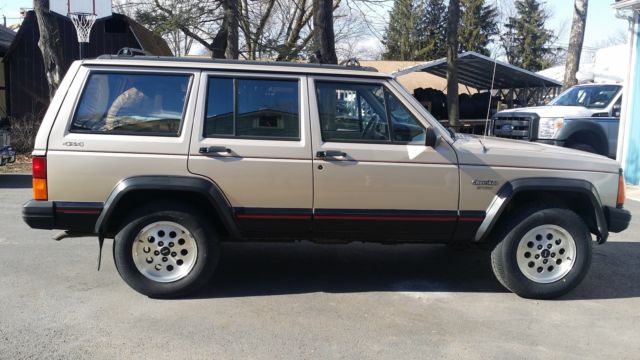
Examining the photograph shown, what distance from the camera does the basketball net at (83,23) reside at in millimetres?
13258

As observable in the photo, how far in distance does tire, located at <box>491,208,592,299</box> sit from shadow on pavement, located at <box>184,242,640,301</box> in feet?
1.06

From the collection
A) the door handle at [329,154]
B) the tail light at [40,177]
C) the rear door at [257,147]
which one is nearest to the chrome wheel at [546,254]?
the door handle at [329,154]

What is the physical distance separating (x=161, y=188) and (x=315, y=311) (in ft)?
5.25

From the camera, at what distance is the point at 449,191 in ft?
15.6

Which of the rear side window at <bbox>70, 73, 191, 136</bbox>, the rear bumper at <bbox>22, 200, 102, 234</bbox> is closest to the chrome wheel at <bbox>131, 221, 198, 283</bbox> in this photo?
the rear bumper at <bbox>22, 200, 102, 234</bbox>

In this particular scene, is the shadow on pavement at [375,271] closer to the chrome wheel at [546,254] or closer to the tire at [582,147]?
the chrome wheel at [546,254]

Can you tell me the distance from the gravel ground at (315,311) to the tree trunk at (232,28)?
37.1 ft

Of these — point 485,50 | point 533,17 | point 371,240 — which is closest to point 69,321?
point 371,240

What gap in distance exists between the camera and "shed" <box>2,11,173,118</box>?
67.5 feet

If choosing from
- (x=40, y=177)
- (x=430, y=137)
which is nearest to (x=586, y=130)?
(x=430, y=137)

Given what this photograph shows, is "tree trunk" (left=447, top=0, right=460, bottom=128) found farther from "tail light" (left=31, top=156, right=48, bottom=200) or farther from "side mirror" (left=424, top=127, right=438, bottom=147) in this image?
"tail light" (left=31, top=156, right=48, bottom=200)

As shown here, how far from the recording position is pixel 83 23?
1374 centimetres

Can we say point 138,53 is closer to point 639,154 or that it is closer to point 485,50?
point 639,154

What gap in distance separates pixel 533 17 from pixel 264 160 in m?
52.5
